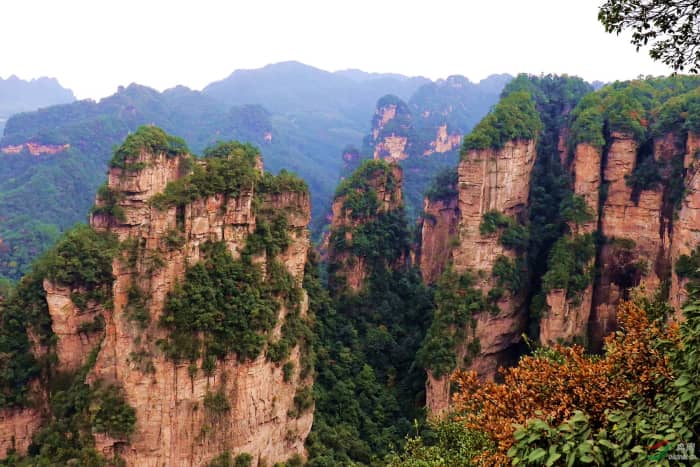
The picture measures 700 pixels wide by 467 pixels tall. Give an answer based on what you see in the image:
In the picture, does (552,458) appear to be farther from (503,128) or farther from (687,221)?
(503,128)

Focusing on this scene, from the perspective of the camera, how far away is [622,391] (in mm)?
8273

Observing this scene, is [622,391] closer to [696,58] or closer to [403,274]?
[696,58]

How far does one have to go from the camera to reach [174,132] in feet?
385

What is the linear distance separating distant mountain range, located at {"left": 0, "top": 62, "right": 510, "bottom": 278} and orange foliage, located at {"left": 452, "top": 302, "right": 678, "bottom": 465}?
52.8 meters

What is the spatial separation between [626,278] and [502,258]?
241 inches

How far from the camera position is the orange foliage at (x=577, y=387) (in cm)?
809

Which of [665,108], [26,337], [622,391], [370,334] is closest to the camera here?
[622,391]

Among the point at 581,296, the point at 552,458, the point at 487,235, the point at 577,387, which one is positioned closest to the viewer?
the point at 552,458

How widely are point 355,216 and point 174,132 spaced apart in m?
93.2

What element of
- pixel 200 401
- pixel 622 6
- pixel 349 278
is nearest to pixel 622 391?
pixel 622 6

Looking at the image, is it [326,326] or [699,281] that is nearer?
[699,281]

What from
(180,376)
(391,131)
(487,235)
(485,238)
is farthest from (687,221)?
(391,131)

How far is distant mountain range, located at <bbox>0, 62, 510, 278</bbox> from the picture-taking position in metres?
66.1

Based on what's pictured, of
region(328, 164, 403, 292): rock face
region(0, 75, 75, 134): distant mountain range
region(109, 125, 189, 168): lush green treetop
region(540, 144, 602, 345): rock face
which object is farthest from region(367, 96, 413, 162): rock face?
region(0, 75, 75, 134): distant mountain range
